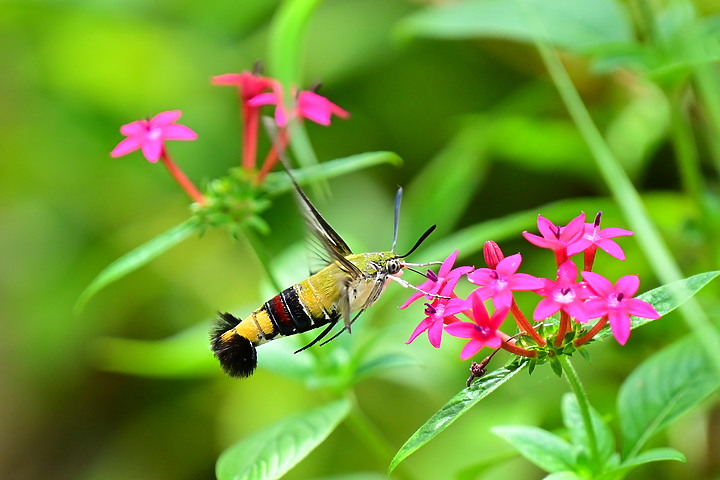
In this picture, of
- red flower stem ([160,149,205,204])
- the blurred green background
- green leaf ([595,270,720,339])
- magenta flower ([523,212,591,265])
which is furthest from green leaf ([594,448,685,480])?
the blurred green background

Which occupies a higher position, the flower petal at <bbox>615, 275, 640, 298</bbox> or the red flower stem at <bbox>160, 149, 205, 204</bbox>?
the red flower stem at <bbox>160, 149, 205, 204</bbox>

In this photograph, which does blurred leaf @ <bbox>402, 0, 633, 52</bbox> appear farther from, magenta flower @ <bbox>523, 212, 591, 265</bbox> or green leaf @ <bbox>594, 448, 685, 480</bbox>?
green leaf @ <bbox>594, 448, 685, 480</bbox>

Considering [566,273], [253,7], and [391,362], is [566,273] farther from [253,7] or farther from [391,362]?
[253,7]

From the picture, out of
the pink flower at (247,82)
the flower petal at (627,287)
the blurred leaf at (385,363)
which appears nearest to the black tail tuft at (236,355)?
the blurred leaf at (385,363)

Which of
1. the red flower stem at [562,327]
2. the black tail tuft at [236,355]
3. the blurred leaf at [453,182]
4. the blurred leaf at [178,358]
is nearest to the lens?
the red flower stem at [562,327]

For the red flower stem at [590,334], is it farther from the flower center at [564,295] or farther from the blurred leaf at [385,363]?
the blurred leaf at [385,363]

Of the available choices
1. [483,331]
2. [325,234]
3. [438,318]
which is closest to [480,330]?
[483,331]

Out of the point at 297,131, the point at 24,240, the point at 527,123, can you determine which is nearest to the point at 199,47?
the point at 24,240
